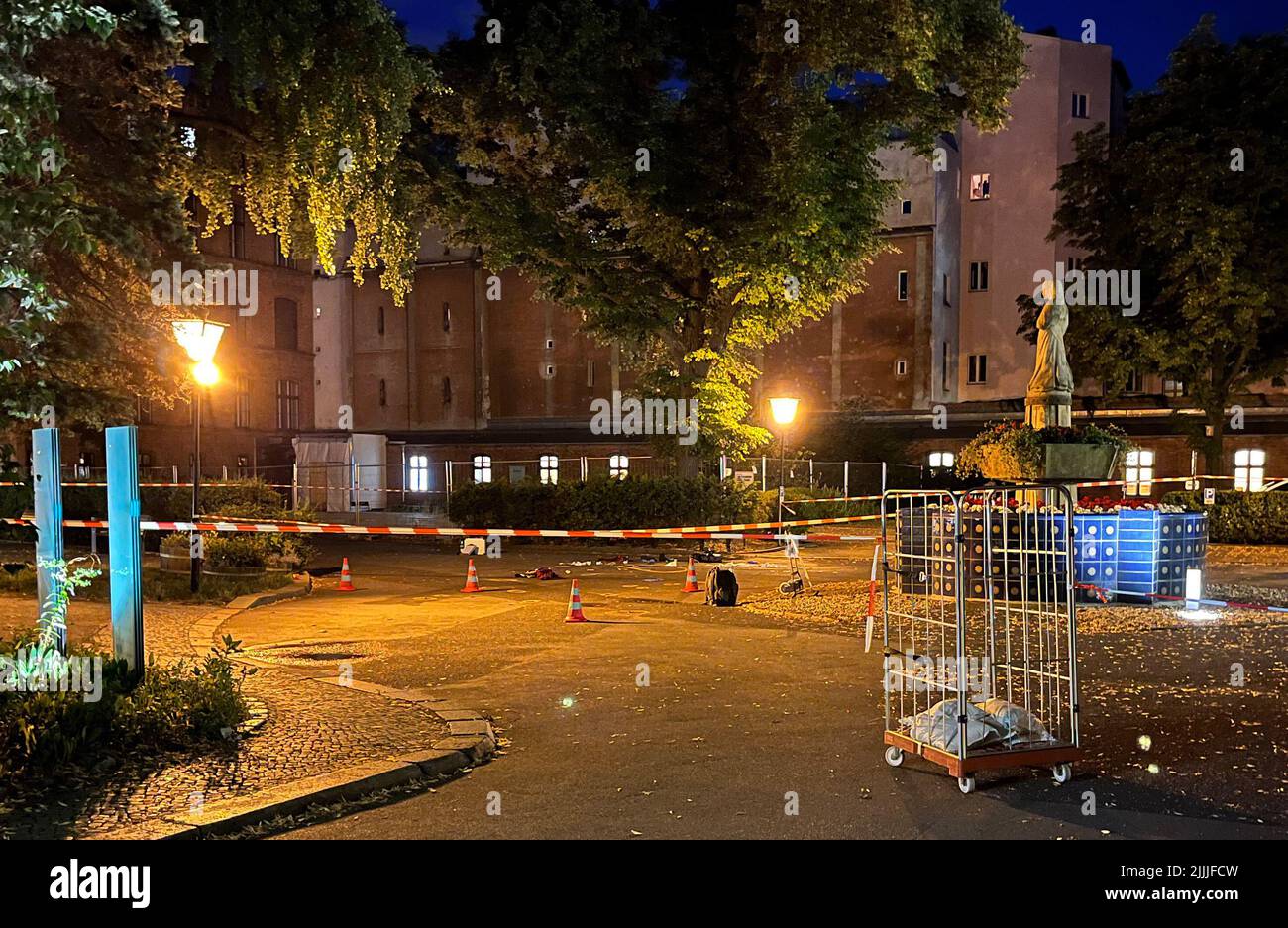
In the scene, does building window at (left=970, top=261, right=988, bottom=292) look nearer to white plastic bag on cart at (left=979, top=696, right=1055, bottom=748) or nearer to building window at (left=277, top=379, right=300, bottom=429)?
building window at (left=277, top=379, right=300, bottom=429)

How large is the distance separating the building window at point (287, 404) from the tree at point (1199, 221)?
32.3m

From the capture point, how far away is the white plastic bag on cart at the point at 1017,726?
21.2 ft

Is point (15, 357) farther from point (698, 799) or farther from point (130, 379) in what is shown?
point (698, 799)

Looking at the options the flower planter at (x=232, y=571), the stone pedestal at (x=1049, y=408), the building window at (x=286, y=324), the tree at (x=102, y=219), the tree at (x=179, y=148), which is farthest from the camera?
the building window at (x=286, y=324)

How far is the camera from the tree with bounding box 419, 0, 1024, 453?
22.1 meters

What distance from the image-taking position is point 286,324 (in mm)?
45250

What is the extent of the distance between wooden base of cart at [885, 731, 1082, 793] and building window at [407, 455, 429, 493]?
4231cm

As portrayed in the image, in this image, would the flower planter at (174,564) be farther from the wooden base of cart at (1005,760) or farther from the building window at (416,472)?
the building window at (416,472)

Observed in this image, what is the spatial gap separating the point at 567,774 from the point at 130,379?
7.26m

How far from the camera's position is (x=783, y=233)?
878 inches

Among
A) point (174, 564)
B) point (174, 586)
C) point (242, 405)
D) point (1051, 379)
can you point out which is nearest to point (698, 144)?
point (1051, 379)

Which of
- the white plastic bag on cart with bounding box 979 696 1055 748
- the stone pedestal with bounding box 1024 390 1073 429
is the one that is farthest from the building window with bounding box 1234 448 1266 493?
the white plastic bag on cart with bounding box 979 696 1055 748

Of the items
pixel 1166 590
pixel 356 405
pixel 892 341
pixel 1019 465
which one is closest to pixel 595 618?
pixel 1019 465

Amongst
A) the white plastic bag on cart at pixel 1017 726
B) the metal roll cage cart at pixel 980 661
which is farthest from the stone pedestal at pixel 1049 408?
the white plastic bag on cart at pixel 1017 726
